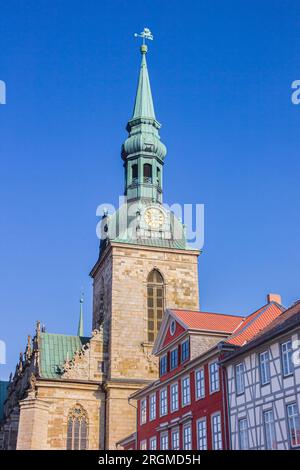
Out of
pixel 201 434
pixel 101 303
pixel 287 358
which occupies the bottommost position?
pixel 201 434

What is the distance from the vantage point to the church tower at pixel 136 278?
167 feet

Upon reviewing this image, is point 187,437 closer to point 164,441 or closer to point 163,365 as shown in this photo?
point 164,441

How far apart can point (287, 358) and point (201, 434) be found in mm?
7505

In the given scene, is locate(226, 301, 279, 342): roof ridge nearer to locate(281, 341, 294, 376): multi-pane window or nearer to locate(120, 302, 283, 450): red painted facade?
locate(120, 302, 283, 450): red painted facade

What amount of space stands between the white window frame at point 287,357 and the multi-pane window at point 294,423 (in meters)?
1.29

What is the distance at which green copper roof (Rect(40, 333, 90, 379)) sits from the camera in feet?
172

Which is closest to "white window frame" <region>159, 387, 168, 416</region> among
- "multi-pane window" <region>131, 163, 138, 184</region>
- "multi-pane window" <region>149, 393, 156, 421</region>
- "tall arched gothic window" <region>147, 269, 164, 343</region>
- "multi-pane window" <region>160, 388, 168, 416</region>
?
"multi-pane window" <region>160, 388, 168, 416</region>

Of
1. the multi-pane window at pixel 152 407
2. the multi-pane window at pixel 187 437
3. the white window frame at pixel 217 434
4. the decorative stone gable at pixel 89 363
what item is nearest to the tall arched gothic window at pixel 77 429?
the decorative stone gable at pixel 89 363

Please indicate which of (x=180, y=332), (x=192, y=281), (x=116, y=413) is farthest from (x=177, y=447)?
(x=192, y=281)

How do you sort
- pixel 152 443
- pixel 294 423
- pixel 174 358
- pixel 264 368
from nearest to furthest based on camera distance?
pixel 294 423, pixel 264 368, pixel 174 358, pixel 152 443

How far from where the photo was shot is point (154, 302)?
54.7 m

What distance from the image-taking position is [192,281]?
5628 centimetres

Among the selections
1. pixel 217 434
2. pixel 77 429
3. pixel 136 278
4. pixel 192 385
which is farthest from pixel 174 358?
pixel 136 278
